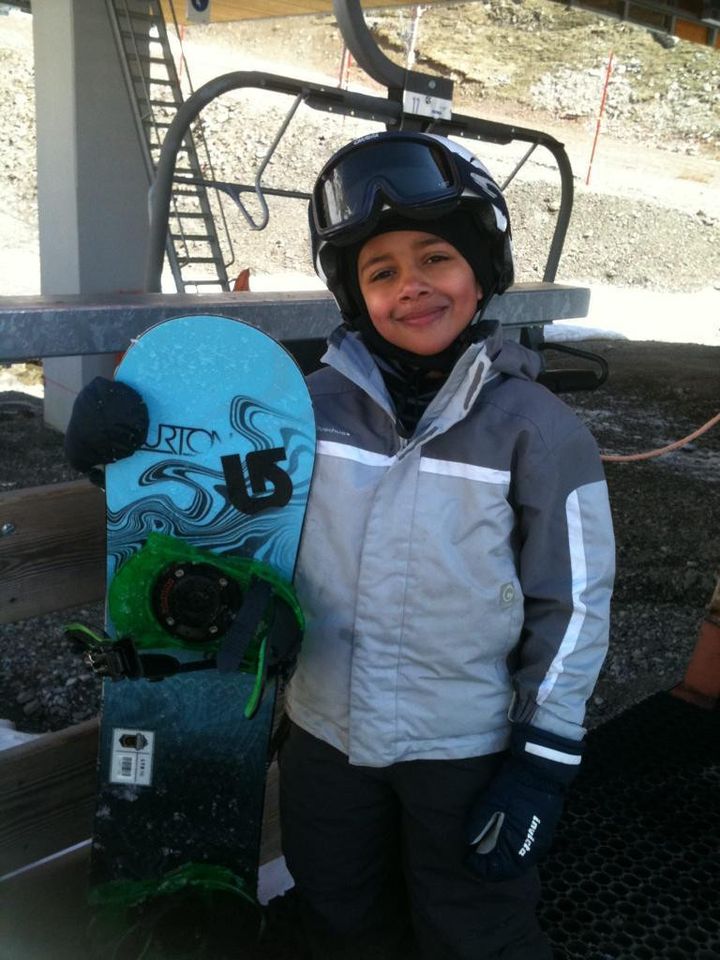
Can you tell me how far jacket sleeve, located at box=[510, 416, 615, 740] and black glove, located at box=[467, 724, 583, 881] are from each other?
0.03 meters

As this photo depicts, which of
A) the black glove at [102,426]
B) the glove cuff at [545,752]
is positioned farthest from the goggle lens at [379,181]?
the glove cuff at [545,752]

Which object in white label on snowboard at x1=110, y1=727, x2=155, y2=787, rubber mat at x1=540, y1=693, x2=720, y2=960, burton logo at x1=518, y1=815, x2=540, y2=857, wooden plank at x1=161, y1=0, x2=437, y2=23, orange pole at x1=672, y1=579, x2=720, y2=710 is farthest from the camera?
wooden plank at x1=161, y1=0, x2=437, y2=23

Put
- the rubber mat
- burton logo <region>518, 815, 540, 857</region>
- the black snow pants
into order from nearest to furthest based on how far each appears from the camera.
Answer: burton logo <region>518, 815, 540, 857</region>, the black snow pants, the rubber mat

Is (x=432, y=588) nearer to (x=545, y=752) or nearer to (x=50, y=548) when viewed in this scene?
(x=545, y=752)

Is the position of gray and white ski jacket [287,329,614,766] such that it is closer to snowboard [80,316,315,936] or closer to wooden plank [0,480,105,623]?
snowboard [80,316,315,936]

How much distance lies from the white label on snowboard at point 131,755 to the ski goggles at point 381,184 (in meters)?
0.97

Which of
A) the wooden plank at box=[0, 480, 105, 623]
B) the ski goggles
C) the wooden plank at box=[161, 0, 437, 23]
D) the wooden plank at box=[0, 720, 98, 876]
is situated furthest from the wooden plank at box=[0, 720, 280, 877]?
the wooden plank at box=[161, 0, 437, 23]

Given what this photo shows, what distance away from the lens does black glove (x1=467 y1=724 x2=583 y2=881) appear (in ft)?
4.87

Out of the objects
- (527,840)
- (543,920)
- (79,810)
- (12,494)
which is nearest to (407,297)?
(12,494)

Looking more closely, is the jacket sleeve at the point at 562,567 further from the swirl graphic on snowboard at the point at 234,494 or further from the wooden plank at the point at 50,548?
the wooden plank at the point at 50,548

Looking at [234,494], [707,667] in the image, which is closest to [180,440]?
[234,494]

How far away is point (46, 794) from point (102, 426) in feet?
2.70

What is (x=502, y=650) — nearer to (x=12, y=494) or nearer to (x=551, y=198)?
(x=12, y=494)

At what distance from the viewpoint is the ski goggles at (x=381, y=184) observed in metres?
1.60
